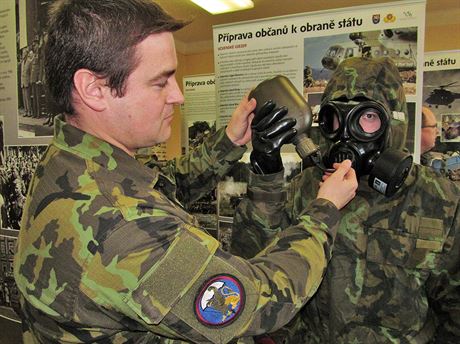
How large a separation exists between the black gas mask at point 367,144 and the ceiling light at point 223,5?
4.36 meters

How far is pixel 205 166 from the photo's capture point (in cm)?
140

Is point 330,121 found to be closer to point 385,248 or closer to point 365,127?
point 365,127

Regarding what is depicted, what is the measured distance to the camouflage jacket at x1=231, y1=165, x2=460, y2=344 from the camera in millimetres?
1184

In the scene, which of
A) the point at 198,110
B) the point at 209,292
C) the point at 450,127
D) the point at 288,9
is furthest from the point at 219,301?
the point at 288,9

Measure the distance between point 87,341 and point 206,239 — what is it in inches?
13.0

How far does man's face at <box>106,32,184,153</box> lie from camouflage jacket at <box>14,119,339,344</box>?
63 mm

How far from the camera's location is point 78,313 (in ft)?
2.51

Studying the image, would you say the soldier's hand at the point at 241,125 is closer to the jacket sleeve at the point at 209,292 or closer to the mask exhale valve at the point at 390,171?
the mask exhale valve at the point at 390,171

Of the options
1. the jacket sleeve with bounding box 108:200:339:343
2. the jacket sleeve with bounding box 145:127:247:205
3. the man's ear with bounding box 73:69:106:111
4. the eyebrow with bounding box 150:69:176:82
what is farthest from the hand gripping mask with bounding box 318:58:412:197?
the man's ear with bounding box 73:69:106:111

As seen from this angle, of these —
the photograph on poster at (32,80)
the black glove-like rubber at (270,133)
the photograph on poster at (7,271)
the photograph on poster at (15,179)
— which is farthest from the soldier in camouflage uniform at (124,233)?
the photograph on poster at (7,271)

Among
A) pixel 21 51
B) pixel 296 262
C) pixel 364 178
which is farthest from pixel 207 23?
pixel 296 262

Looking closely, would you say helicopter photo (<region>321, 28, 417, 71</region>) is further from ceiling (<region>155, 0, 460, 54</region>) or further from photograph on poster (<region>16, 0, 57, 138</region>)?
ceiling (<region>155, 0, 460, 54</region>)

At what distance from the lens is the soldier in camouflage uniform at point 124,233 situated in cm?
74

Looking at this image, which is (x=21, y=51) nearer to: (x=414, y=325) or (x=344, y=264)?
(x=344, y=264)
